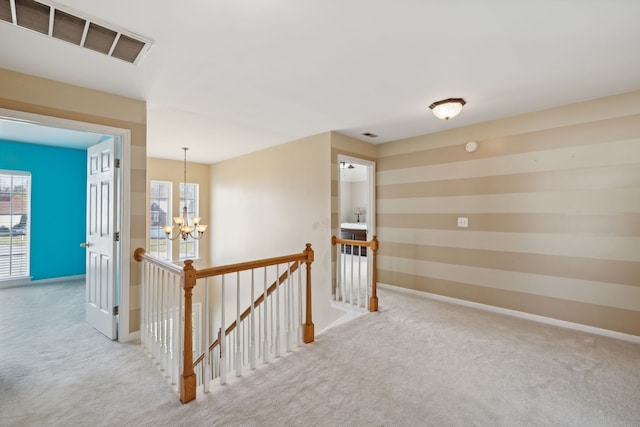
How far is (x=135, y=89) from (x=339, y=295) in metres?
3.44

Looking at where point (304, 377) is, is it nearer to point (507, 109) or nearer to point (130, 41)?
point (130, 41)

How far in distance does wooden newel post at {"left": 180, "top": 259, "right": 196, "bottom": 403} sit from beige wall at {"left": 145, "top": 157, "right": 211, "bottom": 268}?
15.8 feet

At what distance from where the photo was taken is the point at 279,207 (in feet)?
16.1

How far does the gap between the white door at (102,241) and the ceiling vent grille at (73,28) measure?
1.11 metres

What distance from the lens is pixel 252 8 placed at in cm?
163

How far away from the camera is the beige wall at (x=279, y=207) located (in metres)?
4.16

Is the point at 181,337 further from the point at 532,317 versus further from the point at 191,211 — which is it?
the point at 191,211

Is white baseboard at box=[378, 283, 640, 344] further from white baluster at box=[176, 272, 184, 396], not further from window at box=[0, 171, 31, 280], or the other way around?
window at box=[0, 171, 31, 280]

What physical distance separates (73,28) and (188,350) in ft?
7.40

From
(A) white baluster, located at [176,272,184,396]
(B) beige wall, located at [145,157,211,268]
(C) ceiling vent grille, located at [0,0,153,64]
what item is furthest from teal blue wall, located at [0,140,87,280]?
(A) white baluster, located at [176,272,184,396]

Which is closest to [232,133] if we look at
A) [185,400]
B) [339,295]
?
[339,295]

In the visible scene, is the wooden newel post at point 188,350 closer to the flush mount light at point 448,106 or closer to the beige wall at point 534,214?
the flush mount light at point 448,106

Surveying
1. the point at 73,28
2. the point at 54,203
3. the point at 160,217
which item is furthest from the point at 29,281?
the point at 73,28

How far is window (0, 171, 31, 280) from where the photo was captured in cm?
462
